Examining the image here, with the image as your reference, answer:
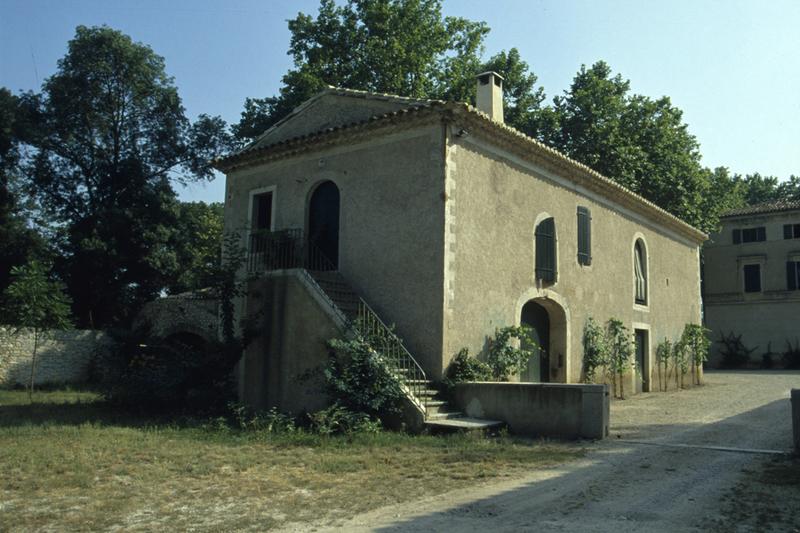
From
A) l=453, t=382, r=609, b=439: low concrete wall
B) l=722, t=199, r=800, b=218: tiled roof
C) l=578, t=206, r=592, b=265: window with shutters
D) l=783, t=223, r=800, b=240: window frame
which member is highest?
l=722, t=199, r=800, b=218: tiled roof

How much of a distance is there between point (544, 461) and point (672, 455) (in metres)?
1.78

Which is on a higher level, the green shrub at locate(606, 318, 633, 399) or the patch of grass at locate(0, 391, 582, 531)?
the green shrub at locate(606, 318, 633, 399)

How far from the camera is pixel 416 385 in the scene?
Result: 11.2m

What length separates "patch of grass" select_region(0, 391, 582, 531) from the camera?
5941 millimetres

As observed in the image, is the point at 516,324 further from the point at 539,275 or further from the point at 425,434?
the point at 425,434

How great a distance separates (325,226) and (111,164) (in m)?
18.6

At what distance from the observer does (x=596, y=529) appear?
5.21m

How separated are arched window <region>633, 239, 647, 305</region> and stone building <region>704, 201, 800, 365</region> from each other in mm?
19939

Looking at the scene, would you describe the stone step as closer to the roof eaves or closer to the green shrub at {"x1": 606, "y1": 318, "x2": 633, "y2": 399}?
the roof eaves

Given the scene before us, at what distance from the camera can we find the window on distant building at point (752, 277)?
36969 millimetres

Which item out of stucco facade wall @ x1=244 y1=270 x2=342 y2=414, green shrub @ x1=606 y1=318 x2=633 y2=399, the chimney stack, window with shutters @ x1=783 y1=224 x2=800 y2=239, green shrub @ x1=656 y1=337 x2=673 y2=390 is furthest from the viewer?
window with shutters @ x1=783 y1=224 x2=800 y2=239

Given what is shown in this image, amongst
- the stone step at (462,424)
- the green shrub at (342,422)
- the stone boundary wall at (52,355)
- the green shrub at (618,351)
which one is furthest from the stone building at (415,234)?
the stone boundary wall at (52,355)

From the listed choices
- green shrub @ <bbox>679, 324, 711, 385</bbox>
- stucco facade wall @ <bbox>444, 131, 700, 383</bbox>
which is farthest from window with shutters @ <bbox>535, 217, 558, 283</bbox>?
green shrub @ <bbox>679, 324, 711, 385</bbox>

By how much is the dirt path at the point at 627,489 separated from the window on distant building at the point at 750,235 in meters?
28.7
